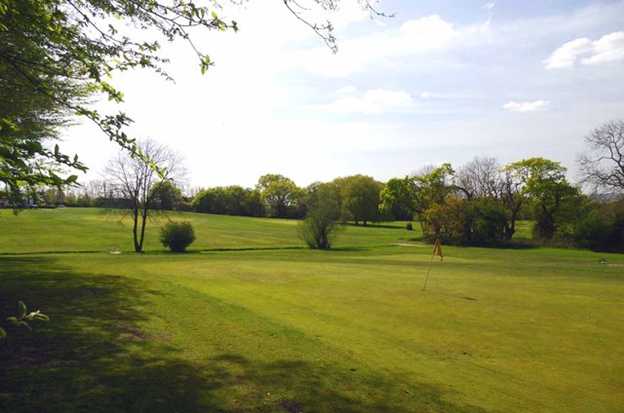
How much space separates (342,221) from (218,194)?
220 feet

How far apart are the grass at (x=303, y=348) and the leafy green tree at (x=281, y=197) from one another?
336 ft

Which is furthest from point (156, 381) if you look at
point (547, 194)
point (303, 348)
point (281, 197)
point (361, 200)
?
point (281, 197)

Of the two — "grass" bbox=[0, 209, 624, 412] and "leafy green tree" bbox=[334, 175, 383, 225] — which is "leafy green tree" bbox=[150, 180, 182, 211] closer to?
"grass" bbox=[0, 209, 624, 412]

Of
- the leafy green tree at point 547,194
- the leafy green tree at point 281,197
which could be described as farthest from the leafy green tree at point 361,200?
the leafy green tree at point 547,194

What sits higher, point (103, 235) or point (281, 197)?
point (281, 197)

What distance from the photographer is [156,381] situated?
20.4 feet

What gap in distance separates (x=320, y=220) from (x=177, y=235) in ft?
57.3

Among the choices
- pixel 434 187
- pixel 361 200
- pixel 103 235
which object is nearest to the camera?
pixel 103 235

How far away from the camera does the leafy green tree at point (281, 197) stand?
120 metres

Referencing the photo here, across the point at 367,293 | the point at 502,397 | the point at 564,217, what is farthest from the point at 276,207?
the point at 502,397

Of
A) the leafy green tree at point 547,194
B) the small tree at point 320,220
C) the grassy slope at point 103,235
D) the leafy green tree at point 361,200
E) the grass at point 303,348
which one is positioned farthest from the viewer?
the leafy green tree at point 361,200

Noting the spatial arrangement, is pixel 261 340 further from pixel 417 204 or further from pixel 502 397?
pixel 417 204

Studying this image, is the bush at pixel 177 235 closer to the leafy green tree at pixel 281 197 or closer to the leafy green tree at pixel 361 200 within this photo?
the leafy green tree at pixel 361 200

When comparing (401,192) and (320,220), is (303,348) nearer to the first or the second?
(320,220)
